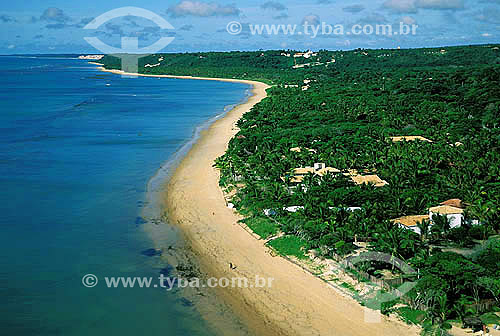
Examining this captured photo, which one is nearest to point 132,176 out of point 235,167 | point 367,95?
point 235,167

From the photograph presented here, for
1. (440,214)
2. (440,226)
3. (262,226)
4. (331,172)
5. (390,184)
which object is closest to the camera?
(440,226)

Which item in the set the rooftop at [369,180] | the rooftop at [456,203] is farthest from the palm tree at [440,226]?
the rooftop at [369,180]

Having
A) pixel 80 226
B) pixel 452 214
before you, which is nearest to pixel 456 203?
pixel 452 214

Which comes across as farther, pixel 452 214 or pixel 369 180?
pixel 369 180

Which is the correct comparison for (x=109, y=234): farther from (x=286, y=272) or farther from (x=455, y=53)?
(x=455, y=53)

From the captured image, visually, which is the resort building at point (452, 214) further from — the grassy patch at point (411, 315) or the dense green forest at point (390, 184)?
the grassy patch at point (411, 315)

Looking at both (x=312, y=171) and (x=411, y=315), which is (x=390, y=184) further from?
(x=411, y=315)
